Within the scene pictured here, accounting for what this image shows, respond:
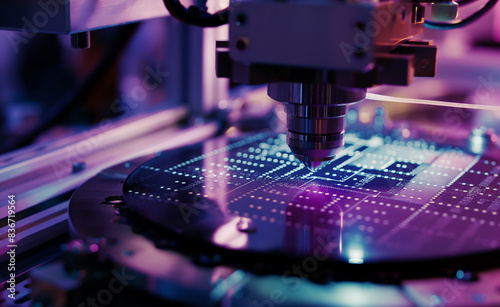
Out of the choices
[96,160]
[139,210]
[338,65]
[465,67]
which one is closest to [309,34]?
[338,65]

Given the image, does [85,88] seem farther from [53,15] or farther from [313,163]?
[313,163]

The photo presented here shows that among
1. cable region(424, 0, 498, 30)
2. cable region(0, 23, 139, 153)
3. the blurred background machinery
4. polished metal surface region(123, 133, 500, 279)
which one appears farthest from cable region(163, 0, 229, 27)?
cable region(0, 23, 139, 153)

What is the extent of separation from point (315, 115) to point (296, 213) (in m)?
0.15

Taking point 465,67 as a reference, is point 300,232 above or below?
below

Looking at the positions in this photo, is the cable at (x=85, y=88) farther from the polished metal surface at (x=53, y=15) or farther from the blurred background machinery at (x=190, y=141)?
the polished metal surface at (x=53, y=15)

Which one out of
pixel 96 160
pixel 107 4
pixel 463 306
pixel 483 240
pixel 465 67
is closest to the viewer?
pixel 463 306

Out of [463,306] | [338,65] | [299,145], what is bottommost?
Answer: [463,306]

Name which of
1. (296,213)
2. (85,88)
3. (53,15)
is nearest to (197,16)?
(53,15)

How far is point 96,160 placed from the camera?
124 centimetres

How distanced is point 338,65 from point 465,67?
137 cm

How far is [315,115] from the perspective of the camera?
86 centimetres

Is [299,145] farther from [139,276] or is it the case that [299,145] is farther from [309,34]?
[139,276]

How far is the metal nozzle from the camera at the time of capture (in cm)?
84

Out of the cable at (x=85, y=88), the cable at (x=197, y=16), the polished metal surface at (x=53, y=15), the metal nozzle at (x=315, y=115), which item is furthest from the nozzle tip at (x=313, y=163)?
the cable at (x=85, y=88)
